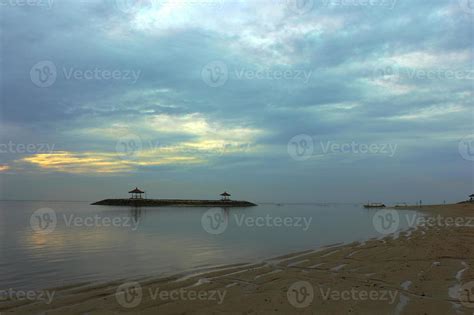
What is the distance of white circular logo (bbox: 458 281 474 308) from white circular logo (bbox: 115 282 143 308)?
8.20 meters

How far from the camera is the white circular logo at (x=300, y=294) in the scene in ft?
28.1

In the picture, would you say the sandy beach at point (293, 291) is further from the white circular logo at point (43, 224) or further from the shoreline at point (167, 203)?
the shoreline at point (167, 203)

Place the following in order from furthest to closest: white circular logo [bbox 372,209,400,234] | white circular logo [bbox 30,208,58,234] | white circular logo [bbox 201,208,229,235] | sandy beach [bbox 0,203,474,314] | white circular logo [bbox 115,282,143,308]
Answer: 1. white circular logo [bbox 201,208,229,235]
2. white circular logo [bbox 372,209,400,234]
3. white circular logo [bbox 30,208,58,234]
4. white circular logo [bbox 115,282,143,308]
5. sandy beach [bbox 0,203,474,314]

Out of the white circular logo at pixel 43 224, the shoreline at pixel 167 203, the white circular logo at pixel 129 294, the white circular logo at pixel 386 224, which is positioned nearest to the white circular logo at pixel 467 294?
the white circular logo at pixel 129 294

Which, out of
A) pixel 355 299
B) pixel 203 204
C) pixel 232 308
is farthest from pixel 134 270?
pixel 203 204

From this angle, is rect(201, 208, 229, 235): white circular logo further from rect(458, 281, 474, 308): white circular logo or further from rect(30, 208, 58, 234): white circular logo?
rect(458, 281, 474, 308): white circular logo

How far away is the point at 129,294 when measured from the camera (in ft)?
31.9

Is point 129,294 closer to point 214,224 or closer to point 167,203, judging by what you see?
point 214,224

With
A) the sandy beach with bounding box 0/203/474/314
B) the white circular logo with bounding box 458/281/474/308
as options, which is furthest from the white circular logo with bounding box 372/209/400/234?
the white circular logo with bounding box 458/281/474/308

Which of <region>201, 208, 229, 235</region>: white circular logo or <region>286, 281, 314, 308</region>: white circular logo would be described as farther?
<region>201, 208, 229, 235</region>: white circular logo

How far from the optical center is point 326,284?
10.7 m

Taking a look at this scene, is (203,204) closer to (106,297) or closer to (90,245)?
(90,245)

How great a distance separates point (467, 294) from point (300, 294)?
4.40 metres

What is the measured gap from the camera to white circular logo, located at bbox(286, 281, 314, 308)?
8.58 metres
